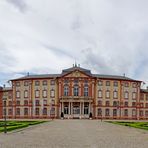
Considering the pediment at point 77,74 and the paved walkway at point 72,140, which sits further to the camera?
the pediment at point 77,74

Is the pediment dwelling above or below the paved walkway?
above

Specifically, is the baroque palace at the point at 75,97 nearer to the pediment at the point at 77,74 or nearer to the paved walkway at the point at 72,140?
the pediment at the point at 77,74

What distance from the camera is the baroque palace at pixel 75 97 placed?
8875cm

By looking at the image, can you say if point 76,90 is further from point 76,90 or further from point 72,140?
point 72,140

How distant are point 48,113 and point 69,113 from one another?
605 cm

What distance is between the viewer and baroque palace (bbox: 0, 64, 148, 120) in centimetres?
8875

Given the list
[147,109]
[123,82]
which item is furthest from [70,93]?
[147,109]

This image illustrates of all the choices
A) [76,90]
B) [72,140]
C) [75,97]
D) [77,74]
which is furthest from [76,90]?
[72,140]

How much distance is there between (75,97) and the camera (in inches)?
3474

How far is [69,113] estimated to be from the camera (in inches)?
3462

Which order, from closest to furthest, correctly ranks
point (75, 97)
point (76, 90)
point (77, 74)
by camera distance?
1. point (75, 97)
2. point (76, 90)
3. point (77, 74)

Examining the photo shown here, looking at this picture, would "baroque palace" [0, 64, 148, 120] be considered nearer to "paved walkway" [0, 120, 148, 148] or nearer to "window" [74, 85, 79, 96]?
"window" [74, 85, 79, 96]

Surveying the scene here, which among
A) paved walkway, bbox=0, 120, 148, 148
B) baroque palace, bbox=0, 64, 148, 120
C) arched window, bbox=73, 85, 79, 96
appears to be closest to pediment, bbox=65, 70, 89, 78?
baroque palace, bbox=0, 64, 148, 120

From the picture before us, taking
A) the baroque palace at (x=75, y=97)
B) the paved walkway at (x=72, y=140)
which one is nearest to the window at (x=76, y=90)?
the baroque palace at (x=75, y=97)
